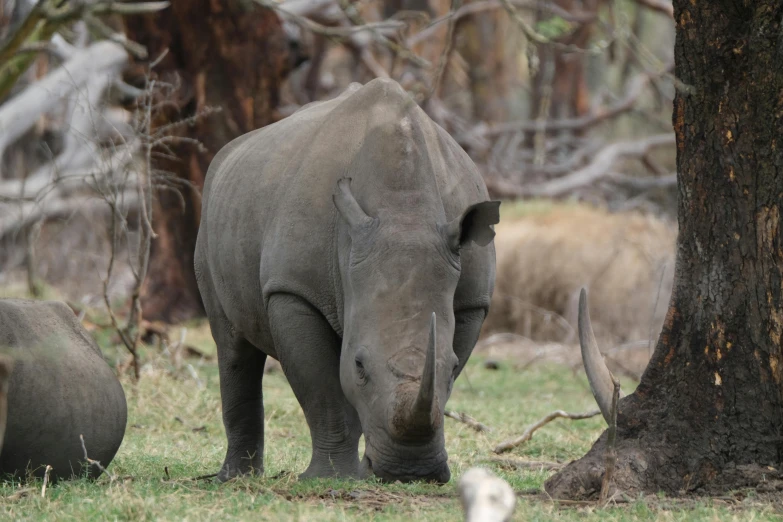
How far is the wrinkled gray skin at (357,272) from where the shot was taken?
4.90m

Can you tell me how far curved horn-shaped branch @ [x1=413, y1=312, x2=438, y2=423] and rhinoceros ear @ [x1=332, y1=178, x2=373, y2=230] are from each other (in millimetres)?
737

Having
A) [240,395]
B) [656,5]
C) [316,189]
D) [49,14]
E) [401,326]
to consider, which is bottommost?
[240,395]

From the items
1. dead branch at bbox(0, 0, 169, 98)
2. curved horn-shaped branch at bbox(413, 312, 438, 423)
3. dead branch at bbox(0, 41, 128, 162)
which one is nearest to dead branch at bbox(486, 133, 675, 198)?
dead branch at bbox(0, 41, 128, 162)

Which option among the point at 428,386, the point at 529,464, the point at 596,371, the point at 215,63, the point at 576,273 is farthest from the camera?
the point at 576,273

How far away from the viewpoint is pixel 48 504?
15.7ft

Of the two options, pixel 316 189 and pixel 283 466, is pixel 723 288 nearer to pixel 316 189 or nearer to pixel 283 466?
pixel 316 189

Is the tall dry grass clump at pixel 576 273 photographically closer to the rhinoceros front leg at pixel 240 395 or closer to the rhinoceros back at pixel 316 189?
the rhinoceros front leg at pixel 240 395

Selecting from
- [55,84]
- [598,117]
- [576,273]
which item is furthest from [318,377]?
[598,117]

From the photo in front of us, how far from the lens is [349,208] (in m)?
5.21

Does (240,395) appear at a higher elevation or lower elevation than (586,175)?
lower

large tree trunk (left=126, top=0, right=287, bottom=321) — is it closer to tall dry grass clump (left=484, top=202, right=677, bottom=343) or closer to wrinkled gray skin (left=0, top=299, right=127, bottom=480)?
tall dry grass clump (left=484, top=202, right=677, bottom=343)

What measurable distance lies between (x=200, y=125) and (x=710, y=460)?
8.88 meters

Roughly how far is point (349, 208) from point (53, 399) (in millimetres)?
1687

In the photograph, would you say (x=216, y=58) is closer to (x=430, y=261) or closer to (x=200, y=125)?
(x=200, y=125)
